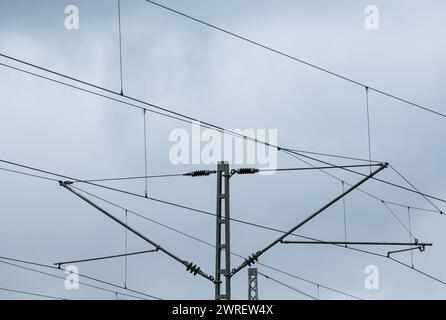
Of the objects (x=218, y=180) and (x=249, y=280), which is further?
(x=249, y=280)

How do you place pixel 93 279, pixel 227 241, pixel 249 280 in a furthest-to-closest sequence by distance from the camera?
pixel 249 280, pixel 227 241, pixel 93 279
